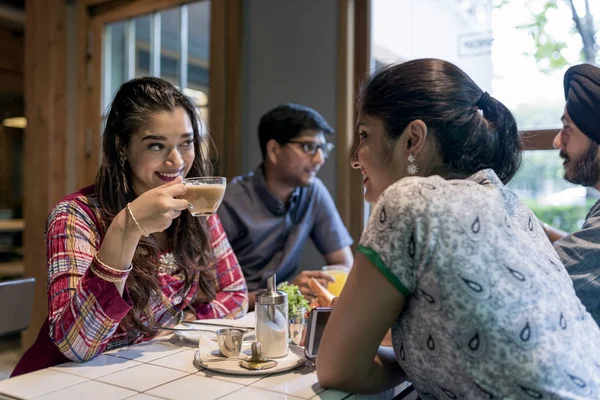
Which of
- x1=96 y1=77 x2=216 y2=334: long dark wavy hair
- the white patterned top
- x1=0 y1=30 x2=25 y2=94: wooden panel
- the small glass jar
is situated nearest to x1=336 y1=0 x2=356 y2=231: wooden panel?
x1=96 y1=77 x2=216 y2=334: long dark wavy hair

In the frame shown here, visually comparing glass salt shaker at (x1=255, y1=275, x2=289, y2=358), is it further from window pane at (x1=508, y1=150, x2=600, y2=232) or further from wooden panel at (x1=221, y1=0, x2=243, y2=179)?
wooden panel at (x1=221, y1=0, x2=243, y2=179)

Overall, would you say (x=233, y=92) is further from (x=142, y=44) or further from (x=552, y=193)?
(x=552, y=193)

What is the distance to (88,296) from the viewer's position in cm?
128

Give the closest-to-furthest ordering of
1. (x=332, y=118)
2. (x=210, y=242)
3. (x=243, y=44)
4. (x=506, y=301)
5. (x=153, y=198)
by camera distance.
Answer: (x=506, y=301) < (x=153, y=198) < (x=210, y=242) < (x=332, y=118) < (x=243, y=44)

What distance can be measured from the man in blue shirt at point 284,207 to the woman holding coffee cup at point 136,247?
0.65 meters

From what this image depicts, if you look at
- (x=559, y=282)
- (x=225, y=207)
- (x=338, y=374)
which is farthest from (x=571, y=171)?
(x=225, y=207)

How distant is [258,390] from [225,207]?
1626 mm

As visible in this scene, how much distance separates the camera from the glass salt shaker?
1.30 m

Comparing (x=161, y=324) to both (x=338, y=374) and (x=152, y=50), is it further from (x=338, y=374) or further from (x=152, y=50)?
(x=152, y=50)

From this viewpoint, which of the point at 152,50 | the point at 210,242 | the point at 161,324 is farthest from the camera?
the point at 152,50

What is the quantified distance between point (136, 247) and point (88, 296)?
0.78ft

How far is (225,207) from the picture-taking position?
266cm

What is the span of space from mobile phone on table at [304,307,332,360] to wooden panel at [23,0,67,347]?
315 cm

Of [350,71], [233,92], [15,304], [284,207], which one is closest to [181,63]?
[233,92]
